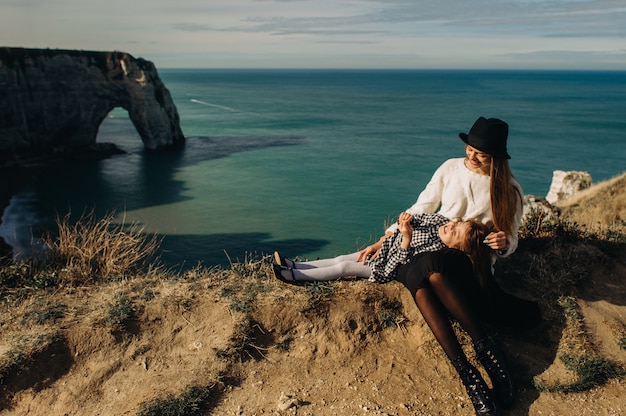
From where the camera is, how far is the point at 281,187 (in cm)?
3850

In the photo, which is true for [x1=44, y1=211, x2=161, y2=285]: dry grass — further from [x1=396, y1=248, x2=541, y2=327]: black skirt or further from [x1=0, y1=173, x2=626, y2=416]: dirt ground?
[x1=396, y1=248, x2=541, y2=327]: black skirt

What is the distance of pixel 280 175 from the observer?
136 ft

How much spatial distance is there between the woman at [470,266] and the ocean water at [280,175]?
8.84 feet

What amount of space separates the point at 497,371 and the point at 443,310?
2.31 feet

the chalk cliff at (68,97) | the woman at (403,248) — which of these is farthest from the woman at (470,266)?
the chalk cliff at (68,97)

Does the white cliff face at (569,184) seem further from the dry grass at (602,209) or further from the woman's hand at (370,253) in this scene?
the woman's hand at (370,253)

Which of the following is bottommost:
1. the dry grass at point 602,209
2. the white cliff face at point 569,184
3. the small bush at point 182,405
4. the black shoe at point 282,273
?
the white cliff face at point 569,184

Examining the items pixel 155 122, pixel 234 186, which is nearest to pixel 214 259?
pixel 234 186

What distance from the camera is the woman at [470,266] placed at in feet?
15.0

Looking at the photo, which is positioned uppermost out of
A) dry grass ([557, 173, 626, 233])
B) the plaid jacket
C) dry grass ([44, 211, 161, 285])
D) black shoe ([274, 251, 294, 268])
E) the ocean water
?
the plaid jacket

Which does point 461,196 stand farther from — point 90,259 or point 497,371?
point 90,259

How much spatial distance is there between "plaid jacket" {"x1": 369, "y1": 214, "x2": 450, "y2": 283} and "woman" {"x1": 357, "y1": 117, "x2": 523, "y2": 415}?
10 cm

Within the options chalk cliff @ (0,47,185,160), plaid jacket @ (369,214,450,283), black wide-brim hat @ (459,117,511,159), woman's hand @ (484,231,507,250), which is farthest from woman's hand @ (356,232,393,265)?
chalk cliff @ (0,47,185,160)

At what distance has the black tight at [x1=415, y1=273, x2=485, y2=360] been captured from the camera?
4645 millimetres
